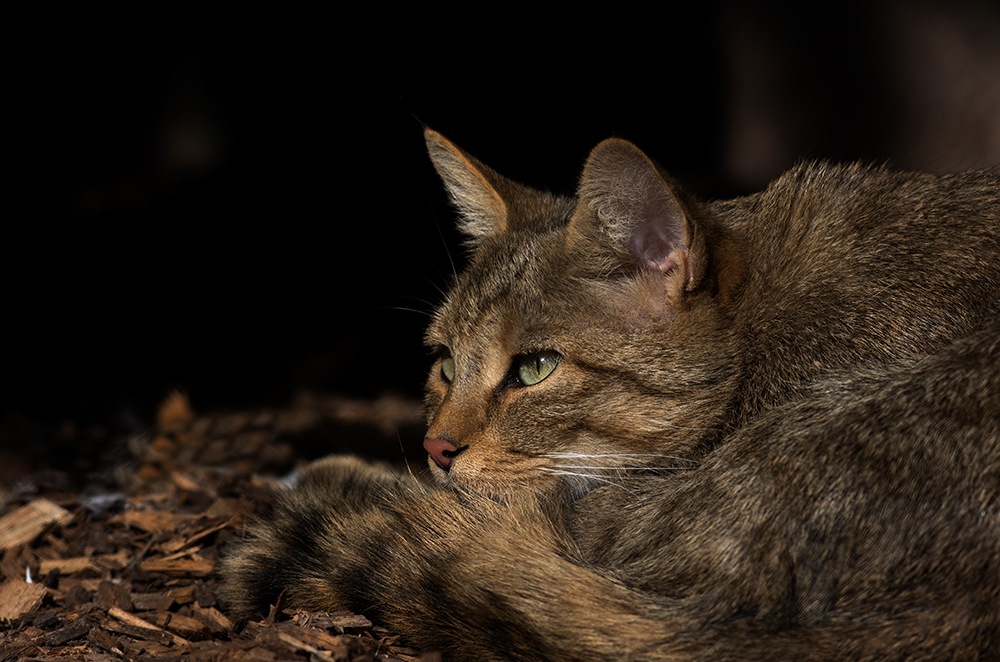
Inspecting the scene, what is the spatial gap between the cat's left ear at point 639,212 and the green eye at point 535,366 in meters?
0.43

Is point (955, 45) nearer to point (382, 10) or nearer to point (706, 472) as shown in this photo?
point (382, 10)

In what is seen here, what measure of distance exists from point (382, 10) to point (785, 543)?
414 cm

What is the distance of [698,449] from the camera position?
8.75 feet

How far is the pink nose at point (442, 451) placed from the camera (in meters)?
2.74

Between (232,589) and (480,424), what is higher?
(480,424)

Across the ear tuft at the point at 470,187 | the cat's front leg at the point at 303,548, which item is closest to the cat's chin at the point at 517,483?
the cat's front leg at the point at 303,548

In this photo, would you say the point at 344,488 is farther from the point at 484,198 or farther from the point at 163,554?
the point at 484,198

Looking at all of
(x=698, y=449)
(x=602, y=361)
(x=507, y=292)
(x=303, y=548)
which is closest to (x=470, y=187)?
(x=507, y=292)

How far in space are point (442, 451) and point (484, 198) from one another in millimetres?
1269

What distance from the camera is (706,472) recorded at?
2.27 m

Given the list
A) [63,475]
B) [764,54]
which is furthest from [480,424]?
[764,54]

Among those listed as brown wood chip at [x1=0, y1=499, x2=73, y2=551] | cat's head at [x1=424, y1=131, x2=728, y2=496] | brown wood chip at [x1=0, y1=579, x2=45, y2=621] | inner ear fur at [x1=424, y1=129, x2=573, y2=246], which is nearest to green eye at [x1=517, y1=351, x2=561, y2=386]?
cat's head at [x1=424, y1=131, x2=728, y2=496]

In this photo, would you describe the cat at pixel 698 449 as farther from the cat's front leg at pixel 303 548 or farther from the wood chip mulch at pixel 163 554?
the wood chip mulch at pixel 163 554

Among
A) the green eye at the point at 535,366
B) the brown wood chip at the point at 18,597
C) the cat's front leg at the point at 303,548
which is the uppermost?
the green eye at the point at 535,366
